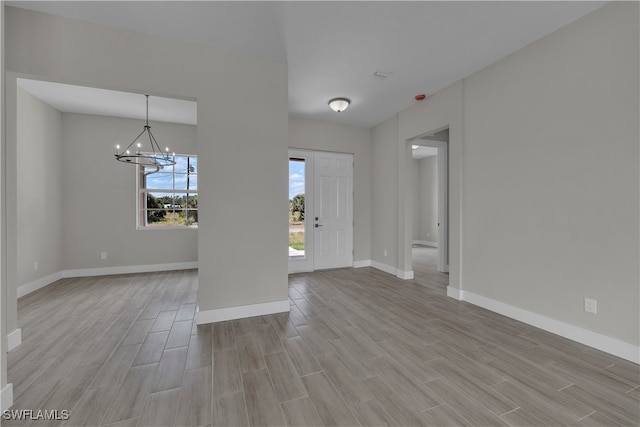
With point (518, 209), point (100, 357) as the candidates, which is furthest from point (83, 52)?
point (518, 209)

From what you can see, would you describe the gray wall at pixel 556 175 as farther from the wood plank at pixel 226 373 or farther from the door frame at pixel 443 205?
the wood plank at pixel 226 373

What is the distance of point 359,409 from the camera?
1.64m

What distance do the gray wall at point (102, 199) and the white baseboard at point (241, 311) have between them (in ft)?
10.5

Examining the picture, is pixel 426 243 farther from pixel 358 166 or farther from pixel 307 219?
pixel 307 219

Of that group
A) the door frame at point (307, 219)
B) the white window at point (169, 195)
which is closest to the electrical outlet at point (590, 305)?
the door frame at point (307, 219)

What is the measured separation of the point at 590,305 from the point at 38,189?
7306 mm

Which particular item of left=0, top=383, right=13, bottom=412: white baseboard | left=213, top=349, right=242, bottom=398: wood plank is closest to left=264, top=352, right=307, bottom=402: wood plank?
left=213, top=349, right=242, bottom=398: wood plank

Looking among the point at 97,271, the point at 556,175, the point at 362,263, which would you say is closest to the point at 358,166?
the point at 362,263

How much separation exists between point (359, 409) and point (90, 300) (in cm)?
399

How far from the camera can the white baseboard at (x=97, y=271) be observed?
4031 millimetres

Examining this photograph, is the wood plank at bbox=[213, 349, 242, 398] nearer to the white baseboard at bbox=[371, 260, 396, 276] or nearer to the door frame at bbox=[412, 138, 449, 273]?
the white baseboard at bbox=[371, 260, 396, 276]

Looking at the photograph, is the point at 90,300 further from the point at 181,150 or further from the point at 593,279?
the point at 593,279

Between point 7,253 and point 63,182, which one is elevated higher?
point 63,182

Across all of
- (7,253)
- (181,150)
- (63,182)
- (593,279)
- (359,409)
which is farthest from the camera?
(181,150)
